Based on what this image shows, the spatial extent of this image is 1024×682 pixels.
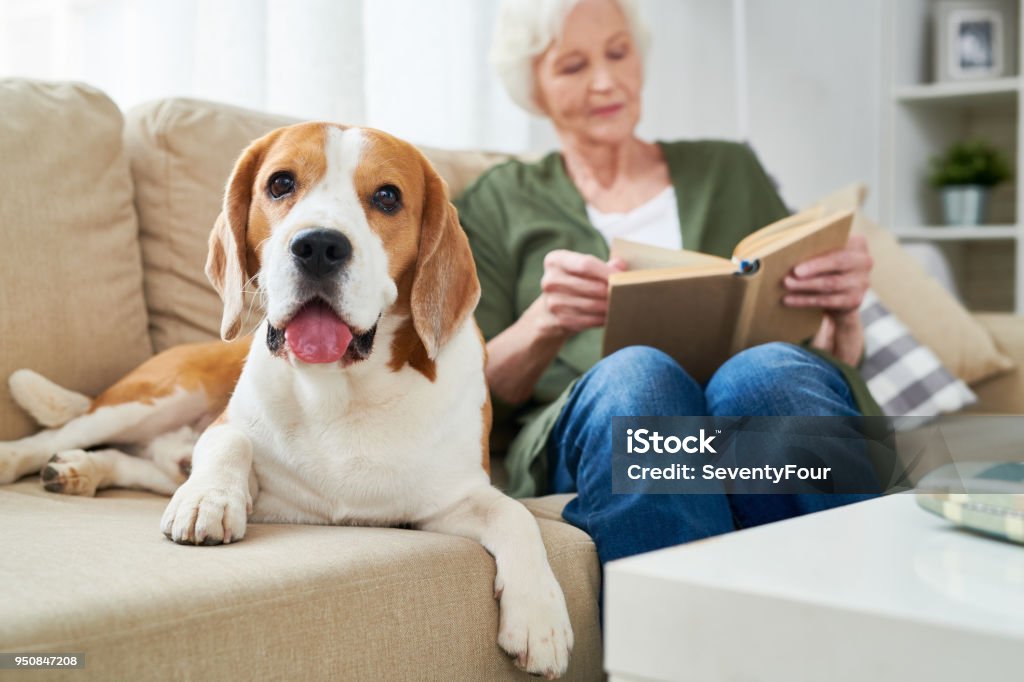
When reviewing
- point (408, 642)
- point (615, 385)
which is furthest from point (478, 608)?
point (615, 385)

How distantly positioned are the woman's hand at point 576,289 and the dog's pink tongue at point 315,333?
0.45 m

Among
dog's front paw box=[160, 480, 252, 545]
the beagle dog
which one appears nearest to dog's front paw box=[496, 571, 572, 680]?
the beagle dog

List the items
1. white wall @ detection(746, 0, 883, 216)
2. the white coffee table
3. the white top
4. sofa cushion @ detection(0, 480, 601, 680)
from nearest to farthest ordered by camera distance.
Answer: the white coffee table, sofa cushion @ detection(0, 480, 601, 680), the white top, white wall @ detection(746, 0, 883, 216)

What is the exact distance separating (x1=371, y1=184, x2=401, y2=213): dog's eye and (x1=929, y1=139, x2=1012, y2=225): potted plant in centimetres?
257

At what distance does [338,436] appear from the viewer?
42.3 inches

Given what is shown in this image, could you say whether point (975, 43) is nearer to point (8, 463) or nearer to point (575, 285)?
point (575, 285)

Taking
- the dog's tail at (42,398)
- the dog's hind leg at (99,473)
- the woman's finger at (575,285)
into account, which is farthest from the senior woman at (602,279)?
the dog's tail at (42,398)

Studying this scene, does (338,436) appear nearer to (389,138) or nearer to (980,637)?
(389,138)

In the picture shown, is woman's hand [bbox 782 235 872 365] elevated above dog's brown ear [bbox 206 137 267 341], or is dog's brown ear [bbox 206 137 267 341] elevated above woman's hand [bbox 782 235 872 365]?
dog's brown ear [bbox 206 137 267 341]

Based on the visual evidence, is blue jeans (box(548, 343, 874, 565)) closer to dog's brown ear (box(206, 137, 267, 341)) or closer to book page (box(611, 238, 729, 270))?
book page (box(611, 238, 729, 270))

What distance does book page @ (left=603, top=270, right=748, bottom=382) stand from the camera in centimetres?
126

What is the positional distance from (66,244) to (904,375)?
1.50m

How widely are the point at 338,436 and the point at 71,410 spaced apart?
50 centimetres

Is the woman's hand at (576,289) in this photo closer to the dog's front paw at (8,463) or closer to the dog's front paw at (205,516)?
the dog's front paw at (205,516)
